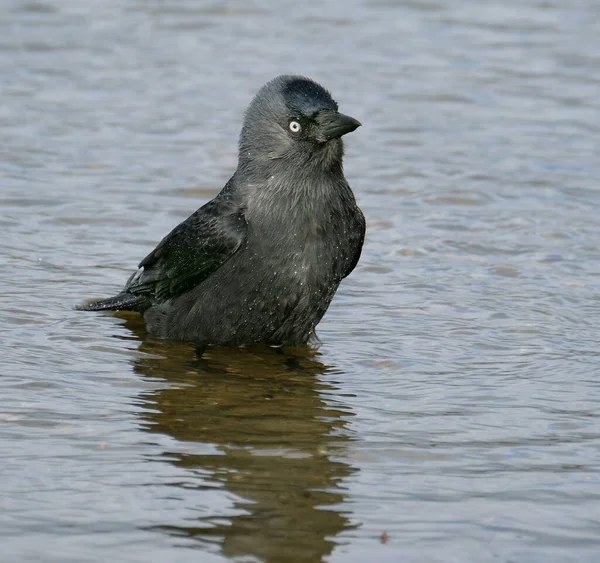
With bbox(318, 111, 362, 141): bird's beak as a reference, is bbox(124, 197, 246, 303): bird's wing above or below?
below

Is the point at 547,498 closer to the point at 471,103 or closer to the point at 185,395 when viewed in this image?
the point at 185,395

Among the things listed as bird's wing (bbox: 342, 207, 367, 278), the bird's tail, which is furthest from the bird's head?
the bird's tail

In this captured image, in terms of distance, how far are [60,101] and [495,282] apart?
5326 millimetres

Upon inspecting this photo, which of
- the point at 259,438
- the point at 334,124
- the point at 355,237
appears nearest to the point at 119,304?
the point at 355,237

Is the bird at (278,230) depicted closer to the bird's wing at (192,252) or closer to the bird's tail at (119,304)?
the bird's wing at (192,252)

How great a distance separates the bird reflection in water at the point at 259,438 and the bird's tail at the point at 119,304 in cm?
15

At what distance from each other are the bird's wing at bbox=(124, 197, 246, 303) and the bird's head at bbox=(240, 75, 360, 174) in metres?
0.34

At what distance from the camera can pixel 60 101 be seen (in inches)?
469

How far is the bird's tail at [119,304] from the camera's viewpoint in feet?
24.6

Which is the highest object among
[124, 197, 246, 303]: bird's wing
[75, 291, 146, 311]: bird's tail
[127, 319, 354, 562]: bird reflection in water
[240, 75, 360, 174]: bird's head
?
[240, 75, 360, 174]: bird's head

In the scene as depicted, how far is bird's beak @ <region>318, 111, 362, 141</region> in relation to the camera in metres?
6.63

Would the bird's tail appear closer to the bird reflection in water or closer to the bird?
the bird reflection in water

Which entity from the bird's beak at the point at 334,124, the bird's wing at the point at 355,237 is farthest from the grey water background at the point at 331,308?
the bird's beak at the point at 334,124

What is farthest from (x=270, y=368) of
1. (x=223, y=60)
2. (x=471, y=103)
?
(x=223, y=60)
